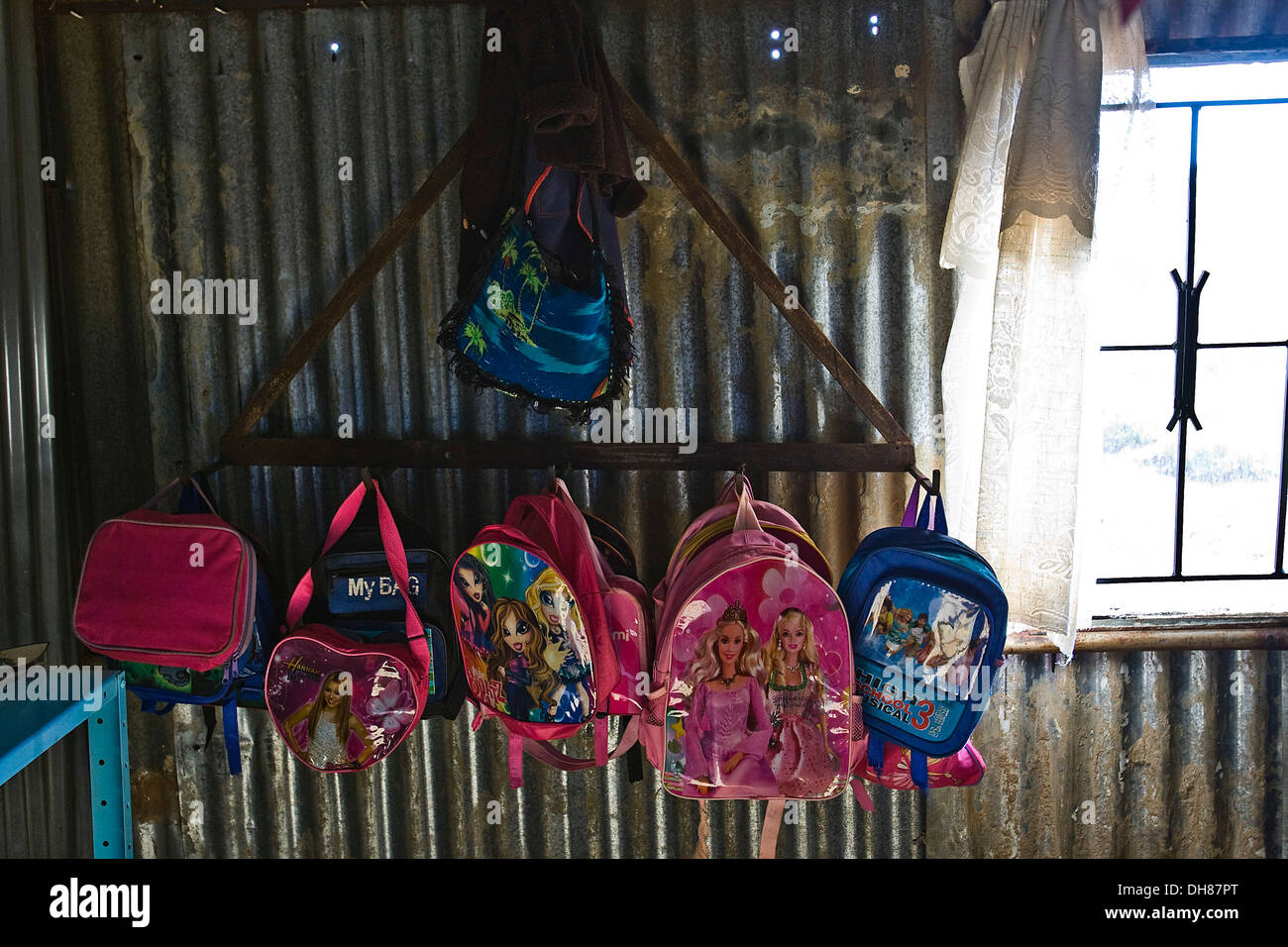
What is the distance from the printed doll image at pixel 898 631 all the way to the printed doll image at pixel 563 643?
742 mm

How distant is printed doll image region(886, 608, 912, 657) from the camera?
200 cm

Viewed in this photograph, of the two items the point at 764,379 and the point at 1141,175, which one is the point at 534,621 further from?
the point at 1141,175

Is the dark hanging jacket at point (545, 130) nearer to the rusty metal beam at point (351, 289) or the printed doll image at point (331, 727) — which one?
the rusty metal beam at point (351, 289)

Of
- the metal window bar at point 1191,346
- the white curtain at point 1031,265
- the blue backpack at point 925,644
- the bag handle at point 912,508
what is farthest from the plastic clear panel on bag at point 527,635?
the metal window bar at point 1191,346

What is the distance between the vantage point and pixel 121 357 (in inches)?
98.4

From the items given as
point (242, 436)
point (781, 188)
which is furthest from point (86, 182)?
point (781, 188)

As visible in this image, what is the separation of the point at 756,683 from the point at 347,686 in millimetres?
1061

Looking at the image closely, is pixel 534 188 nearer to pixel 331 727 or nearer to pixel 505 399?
pixel 505 399

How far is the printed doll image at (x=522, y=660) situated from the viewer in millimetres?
2029

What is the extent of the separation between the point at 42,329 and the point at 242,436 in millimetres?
681

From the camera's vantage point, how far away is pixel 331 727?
2168 mm

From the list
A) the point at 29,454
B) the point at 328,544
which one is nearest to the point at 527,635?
the point at 328,544

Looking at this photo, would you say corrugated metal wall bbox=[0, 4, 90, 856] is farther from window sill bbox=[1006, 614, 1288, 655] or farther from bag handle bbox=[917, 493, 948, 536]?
window sill bbox=[1006, 614, 1288, 655]

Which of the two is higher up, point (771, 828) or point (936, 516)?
point (936, 516)
